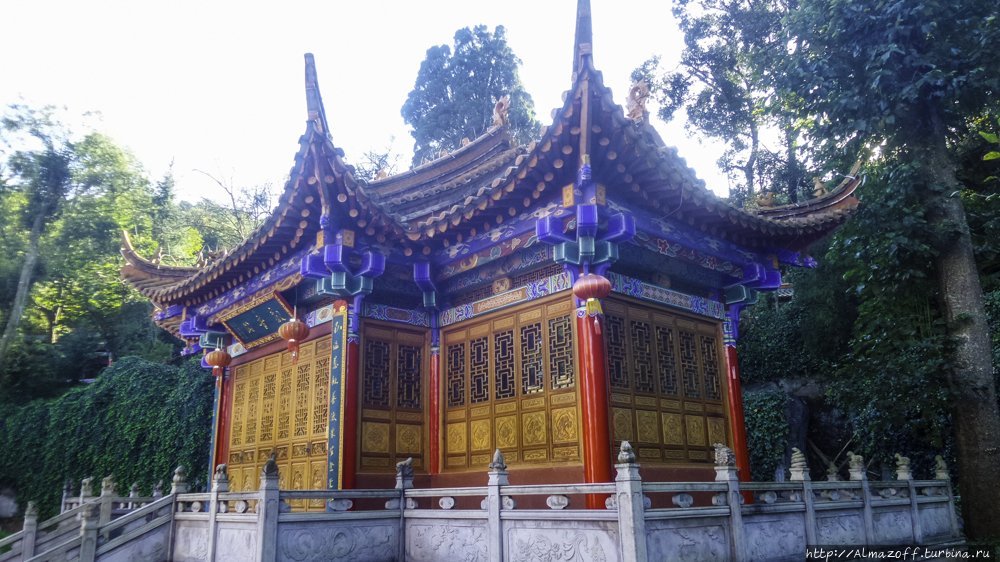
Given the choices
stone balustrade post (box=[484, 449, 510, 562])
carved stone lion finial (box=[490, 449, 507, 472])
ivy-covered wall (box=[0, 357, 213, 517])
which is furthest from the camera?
ivy-covered wall (box=[0, 357, 213, 517])

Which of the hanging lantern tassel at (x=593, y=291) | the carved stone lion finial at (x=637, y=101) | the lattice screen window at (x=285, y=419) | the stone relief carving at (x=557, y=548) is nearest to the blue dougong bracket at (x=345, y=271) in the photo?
the lattice screen window at (x=285, y=419)

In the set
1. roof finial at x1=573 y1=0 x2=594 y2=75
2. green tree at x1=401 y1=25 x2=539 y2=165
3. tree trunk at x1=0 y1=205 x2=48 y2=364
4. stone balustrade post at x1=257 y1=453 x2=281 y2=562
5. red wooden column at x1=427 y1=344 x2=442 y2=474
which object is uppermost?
green tree at x1=401 y1=25 x2=539 y2=165

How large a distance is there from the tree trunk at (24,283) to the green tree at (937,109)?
82.0 ft

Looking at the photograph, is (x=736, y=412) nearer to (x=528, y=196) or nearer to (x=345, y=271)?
(x=528, y=196)

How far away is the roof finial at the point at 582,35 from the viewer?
7.29 metres

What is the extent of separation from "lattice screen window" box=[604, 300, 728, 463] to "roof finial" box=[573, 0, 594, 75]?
10.3 ft

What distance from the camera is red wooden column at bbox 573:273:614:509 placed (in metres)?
8.05

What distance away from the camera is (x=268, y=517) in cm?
715

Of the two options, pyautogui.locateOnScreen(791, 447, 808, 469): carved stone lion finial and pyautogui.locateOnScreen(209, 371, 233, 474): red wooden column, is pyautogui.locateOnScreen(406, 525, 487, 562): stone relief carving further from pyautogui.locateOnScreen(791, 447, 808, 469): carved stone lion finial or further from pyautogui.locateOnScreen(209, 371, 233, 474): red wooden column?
pyautogui.locateOnScreen(209, 371, 233, 474): red wooden column

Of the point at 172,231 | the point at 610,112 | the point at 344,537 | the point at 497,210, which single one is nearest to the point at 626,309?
the point at 497,210

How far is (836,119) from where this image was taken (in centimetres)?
996

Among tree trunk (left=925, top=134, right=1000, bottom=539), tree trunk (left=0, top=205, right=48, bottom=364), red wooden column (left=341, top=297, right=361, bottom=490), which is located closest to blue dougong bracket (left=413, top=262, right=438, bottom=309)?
red wooden column (left=341, top=297, right=361, bottom=490)

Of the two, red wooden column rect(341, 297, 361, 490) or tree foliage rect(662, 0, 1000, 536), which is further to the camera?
red wooden column rect(341, 297, 361, 490)

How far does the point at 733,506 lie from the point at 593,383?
2.08 m
